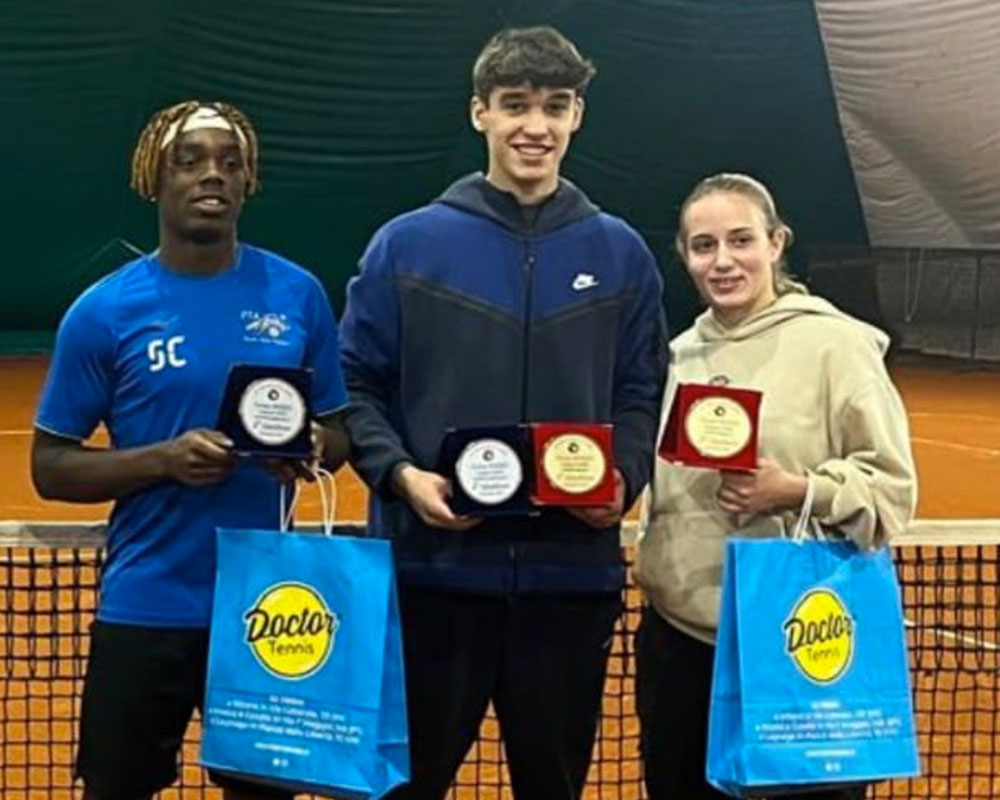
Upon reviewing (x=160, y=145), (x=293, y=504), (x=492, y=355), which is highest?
(x=160, y=145)

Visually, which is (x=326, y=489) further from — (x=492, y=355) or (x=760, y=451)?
(x=760, y=451)

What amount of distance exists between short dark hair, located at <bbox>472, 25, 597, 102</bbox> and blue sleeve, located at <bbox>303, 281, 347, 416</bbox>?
0.37m

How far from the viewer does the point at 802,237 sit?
15.9 meters

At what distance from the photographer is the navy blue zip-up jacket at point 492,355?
228cm

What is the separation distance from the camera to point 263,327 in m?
2.28

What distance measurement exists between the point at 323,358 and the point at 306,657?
0.42 m

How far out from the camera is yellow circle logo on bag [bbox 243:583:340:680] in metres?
2.22

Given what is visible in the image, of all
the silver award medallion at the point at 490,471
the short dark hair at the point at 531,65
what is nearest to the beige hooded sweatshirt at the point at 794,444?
the silver award medallion at the point at 490,471

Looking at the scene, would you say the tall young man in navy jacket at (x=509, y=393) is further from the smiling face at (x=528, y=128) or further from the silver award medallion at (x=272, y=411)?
the silver award medallion at (x=272, y=411)

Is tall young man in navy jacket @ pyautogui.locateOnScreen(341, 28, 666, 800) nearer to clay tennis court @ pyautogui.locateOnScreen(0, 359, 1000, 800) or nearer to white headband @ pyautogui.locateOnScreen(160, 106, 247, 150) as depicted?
white headband @ pyautogui.locateOnScreen(160, 106, 247, 150)

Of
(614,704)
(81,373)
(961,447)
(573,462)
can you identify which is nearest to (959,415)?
(961,447)

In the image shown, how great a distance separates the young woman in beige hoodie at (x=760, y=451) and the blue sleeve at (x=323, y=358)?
1.54ft

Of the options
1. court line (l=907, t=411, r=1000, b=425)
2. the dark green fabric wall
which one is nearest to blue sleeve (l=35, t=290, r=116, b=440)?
court line (l=907, t=411, r=1000, b=425)

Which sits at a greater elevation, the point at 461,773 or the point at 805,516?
the point at 805,516
